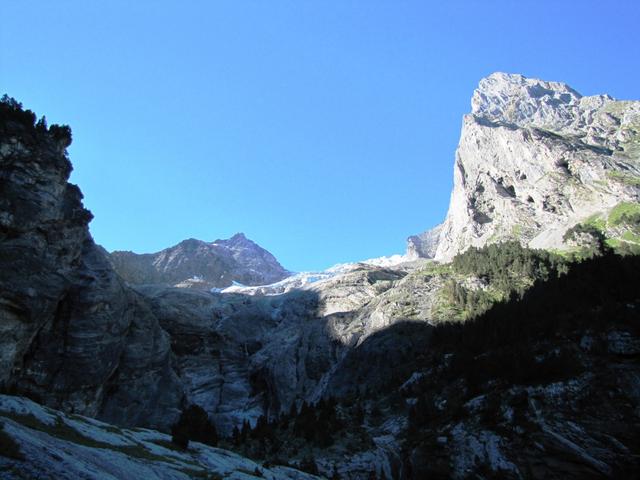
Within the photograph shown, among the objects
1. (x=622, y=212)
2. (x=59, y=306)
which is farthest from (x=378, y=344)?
(x=622, y=212)

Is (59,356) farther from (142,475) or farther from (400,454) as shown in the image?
(142,475)

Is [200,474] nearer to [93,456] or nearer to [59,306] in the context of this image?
[93,456]

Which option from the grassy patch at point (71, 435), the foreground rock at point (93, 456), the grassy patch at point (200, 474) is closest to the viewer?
the foreground rock at point (93, 456)

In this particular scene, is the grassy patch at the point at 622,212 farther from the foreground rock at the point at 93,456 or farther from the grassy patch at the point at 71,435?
the grassy patch at the point at 71,435

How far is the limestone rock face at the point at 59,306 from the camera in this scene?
75.3 metres

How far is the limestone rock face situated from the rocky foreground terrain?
325 mm

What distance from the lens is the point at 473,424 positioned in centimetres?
4488

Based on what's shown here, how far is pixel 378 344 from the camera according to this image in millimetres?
105500

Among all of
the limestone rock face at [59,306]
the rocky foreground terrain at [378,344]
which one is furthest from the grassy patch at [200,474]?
the limestone rock face at [59,306]

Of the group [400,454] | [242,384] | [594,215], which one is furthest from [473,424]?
[594,215]

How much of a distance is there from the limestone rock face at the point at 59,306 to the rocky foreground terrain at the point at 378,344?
12.8 inches

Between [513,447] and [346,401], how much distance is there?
46133mm

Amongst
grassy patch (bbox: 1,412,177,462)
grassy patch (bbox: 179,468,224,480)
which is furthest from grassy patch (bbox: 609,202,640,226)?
grassy patch (bbox: 1,412,177,462)

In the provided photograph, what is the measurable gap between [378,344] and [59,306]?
214 ft
